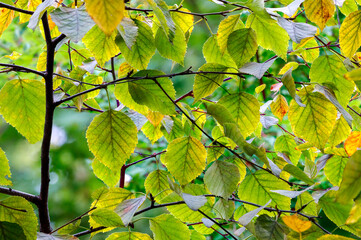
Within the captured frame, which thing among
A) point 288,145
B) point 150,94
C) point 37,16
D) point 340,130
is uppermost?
point 37,16

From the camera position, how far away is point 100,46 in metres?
0.44

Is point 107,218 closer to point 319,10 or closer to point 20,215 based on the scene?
point 20,215

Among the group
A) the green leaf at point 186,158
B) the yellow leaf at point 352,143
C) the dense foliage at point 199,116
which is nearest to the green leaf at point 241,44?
the dense foliage at point 199,116

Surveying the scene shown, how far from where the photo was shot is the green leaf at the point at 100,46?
1.39ft

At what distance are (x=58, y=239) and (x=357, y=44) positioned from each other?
38cm

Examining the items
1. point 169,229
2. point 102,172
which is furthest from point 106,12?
point 102,172

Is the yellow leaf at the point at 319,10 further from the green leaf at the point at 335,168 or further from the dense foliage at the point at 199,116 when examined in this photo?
the green leaf at the point at 335,168

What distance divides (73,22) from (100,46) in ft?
0.48

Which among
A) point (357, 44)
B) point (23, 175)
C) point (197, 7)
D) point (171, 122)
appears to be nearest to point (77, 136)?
point (23, 175)

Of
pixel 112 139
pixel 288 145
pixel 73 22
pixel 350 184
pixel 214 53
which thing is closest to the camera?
pixel 350 184

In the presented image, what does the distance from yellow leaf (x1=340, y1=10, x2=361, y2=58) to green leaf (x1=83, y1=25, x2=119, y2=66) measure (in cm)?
26

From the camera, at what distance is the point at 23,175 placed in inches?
74.9

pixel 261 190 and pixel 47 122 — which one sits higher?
pixel 47 122

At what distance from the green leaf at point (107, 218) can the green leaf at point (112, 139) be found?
5 centimetres
